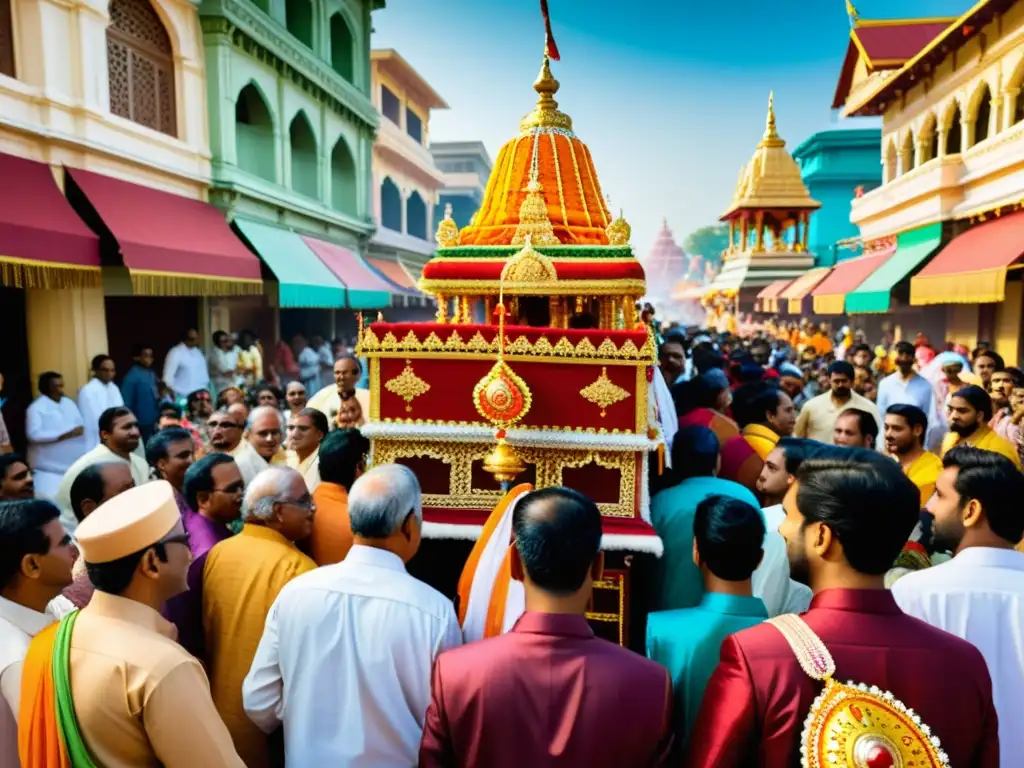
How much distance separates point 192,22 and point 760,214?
20.8 metres

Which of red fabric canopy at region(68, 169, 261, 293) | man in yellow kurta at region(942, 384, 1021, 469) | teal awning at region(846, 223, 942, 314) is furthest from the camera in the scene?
teal awning at region(846, 223, 942, 314)

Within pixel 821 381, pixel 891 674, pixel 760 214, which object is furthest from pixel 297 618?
pixel 760 214

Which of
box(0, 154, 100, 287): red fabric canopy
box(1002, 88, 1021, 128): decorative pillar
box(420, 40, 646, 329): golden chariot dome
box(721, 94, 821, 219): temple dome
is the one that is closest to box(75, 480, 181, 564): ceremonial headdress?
box(420, 40, 646, 329): golden chariot dome

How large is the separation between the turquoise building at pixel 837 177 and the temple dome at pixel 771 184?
2.05 metres

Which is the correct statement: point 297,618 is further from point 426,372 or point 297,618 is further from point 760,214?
point 760,214

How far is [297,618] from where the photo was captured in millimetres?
2121

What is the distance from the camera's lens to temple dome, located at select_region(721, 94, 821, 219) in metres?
25.0

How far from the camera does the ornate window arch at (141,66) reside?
9.23 m

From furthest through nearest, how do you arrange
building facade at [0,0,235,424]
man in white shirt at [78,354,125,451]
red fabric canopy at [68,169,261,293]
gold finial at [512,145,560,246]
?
1. red fabric canopy at [68,169,261,293]
2. building facade at [0,0,235,424]
3. man in white shirt at [78,354,125,451]
4. gold finial at [512,145,560,246]

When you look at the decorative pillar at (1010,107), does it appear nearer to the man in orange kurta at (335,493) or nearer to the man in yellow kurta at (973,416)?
the man in yellow kurta at (973,416)

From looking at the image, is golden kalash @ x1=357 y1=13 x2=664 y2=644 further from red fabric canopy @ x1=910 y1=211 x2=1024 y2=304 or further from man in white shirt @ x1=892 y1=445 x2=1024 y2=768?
red fabric canopy @ x1=910 y1=211 x2=1024 y2=304

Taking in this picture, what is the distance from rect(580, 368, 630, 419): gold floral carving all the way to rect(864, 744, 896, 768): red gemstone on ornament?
7.23 feet

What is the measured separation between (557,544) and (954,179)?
14.0 m

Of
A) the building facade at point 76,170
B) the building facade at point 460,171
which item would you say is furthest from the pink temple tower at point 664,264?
the building facade at point 76,170
